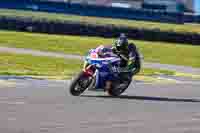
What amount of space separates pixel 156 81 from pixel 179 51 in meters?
16.3

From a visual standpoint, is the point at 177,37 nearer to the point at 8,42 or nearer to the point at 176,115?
the point at 8,42

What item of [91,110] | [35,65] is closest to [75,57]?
[35,65]

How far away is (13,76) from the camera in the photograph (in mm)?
21766

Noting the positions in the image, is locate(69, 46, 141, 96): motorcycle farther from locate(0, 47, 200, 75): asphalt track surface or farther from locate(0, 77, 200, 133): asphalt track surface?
locate(0, 47, 200, 75): asphalt track surface

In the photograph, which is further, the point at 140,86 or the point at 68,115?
the point at 140,86

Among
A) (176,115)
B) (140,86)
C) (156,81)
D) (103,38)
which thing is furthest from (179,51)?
(176,115)

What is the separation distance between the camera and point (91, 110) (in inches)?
558

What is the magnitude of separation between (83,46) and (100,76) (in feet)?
68.8

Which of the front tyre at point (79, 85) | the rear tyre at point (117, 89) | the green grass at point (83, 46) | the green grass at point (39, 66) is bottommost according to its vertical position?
the green grass at point (83, 46)

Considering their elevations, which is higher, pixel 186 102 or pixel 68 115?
pixel 68 115

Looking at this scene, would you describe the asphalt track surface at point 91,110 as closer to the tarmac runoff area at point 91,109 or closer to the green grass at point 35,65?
the tarmac runoff area at point 91,109

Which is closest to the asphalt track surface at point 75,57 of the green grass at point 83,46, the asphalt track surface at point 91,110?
the green grass at point 83,46

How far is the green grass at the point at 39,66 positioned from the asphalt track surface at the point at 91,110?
10.4 ft

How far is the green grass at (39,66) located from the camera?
24.0 metres
